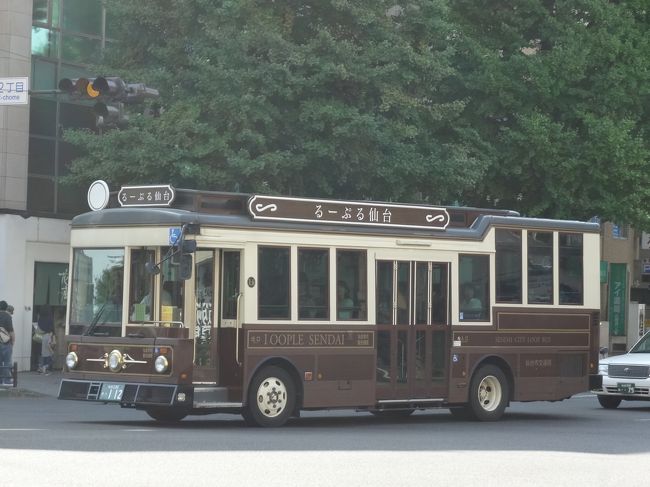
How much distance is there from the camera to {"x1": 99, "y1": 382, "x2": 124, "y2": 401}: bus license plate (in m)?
19.0

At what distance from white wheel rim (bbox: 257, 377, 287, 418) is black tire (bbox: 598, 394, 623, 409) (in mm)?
9599

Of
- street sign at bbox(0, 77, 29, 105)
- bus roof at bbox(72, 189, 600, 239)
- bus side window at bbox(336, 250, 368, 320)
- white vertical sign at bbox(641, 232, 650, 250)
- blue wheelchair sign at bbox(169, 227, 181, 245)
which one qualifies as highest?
white vertical sign at bbox(641, 232, 650, 250)

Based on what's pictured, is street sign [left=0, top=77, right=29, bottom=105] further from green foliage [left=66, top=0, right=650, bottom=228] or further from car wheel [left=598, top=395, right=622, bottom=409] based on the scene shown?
car wheel [left=598, top=395, right=622, bottom=409]

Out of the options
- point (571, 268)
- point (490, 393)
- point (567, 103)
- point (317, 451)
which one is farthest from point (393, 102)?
point (317, 451)

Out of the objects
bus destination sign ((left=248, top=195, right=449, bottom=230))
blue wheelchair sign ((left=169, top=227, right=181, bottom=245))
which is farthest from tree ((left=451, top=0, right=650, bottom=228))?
blue wheelchair sign ((left=169, top=227, right=181, bottom=245))

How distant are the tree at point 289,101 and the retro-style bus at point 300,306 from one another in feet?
30.3

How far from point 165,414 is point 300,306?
7.88ft

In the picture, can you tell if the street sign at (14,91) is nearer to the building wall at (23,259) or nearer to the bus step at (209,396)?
the bus step at (209,396)

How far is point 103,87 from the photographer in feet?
68.7

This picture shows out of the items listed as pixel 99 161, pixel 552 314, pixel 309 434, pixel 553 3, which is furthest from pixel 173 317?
pixel 553 3
